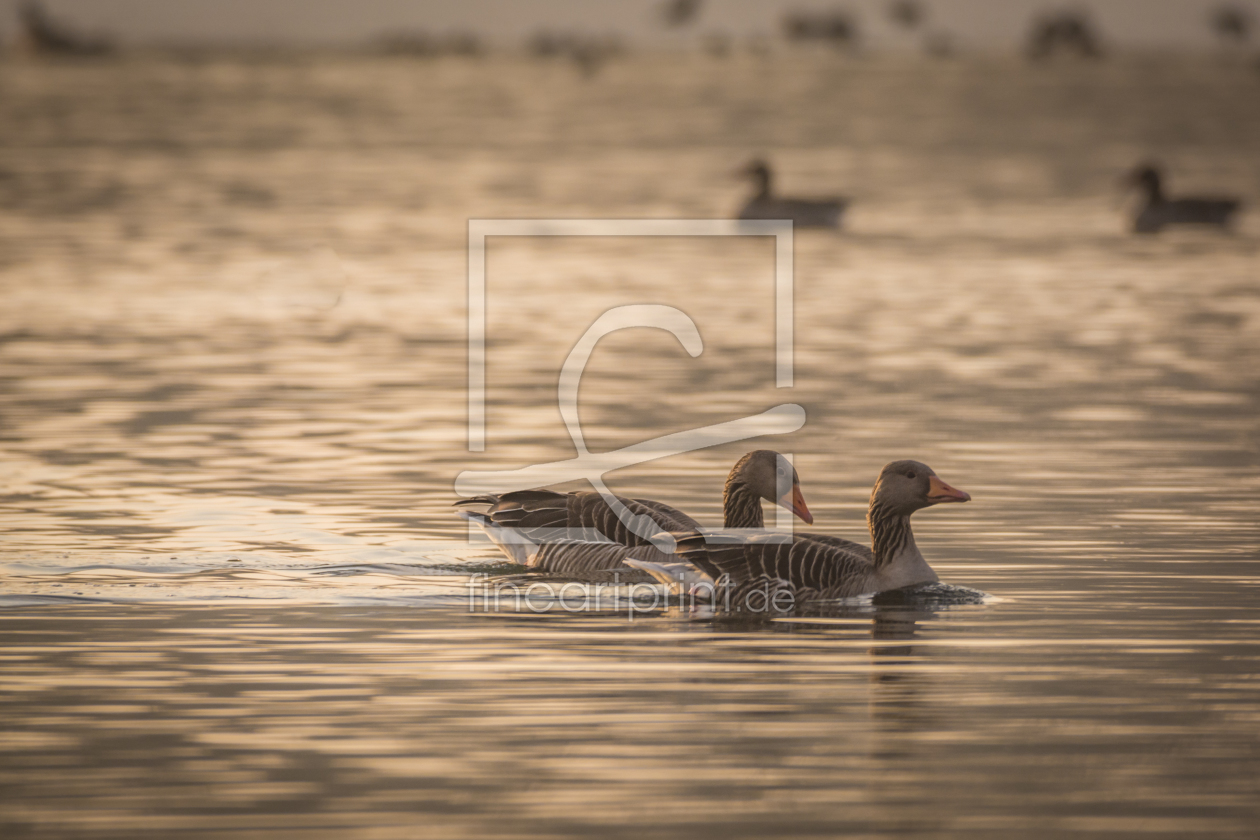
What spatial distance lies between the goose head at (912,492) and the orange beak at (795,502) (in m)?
0.65

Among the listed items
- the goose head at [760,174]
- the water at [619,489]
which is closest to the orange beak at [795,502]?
the water at [619,489]

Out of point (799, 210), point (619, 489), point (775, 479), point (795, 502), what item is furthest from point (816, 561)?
point (799, 210)

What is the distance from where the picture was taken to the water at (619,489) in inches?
398

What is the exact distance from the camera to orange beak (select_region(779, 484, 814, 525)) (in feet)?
49.6

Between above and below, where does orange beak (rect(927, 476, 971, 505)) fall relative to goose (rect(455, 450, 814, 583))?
above

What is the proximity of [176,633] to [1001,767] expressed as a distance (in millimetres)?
5582

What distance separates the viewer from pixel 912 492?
1460cm

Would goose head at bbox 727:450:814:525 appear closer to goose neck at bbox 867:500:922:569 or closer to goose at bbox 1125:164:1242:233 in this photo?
goose neck at bbox 867:500:922:569

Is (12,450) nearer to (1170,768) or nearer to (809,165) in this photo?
(1170,768)

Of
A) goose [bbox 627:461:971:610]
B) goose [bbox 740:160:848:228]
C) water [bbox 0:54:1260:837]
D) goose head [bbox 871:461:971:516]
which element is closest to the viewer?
water [bbox 0:54:1260:837]

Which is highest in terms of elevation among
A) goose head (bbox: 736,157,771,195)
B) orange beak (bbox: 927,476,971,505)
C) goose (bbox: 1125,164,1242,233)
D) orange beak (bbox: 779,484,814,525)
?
goose head (bbox: 736,157,771,195)

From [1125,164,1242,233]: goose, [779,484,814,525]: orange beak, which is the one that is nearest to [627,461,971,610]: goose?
[779,484,814,525]: orange beak

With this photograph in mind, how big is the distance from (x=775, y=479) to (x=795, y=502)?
23 centimetres

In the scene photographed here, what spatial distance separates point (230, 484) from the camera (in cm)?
1858
